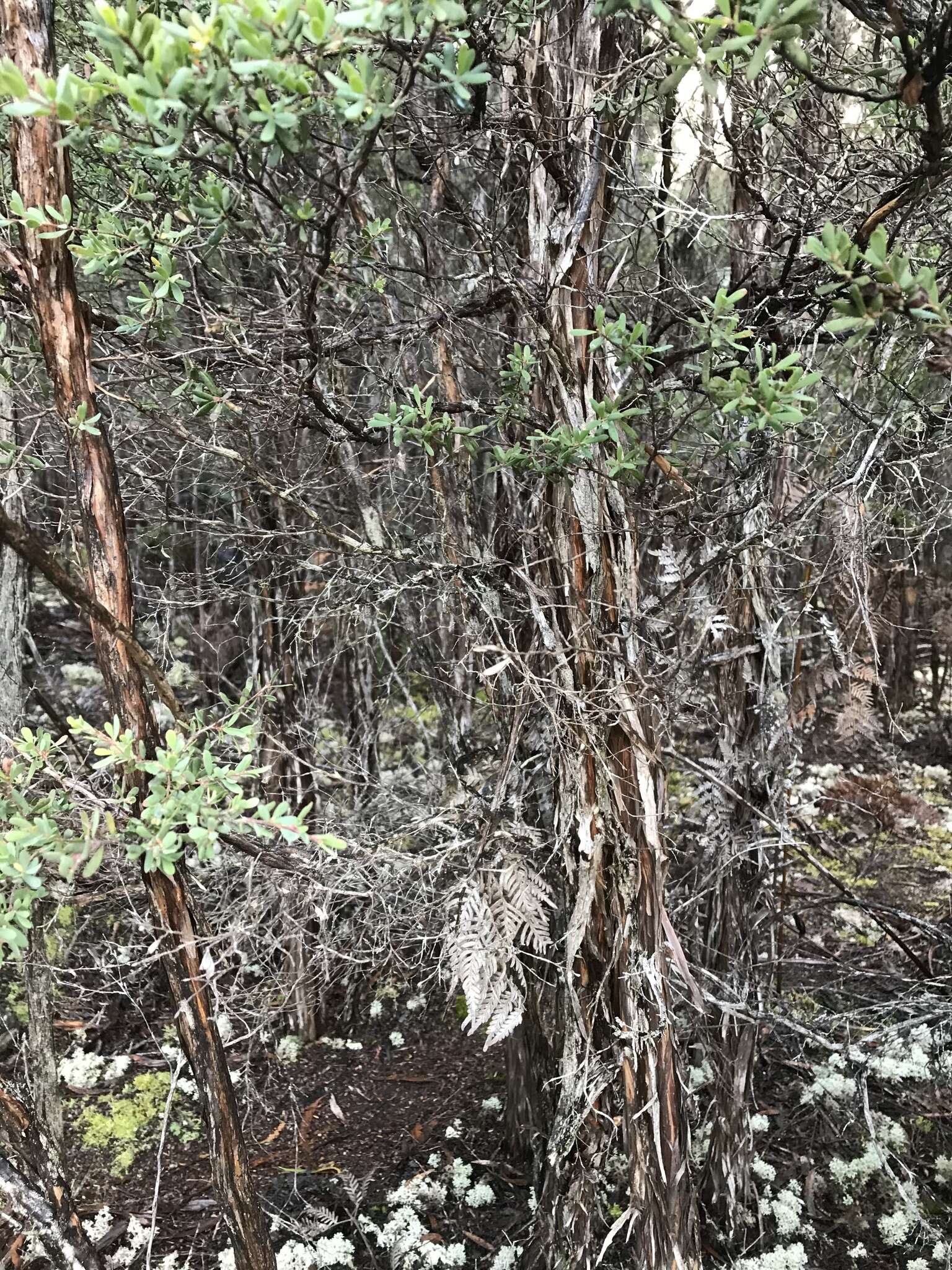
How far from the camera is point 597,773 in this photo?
7.47 feet

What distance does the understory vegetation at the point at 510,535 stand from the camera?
163 centimetres

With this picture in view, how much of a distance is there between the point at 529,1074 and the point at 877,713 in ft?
8.39

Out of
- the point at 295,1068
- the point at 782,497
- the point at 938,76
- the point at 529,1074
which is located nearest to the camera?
the point at 938,76

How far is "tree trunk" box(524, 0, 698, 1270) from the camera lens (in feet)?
7.16

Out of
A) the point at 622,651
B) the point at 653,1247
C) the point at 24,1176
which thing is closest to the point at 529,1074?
the point at 653,1247

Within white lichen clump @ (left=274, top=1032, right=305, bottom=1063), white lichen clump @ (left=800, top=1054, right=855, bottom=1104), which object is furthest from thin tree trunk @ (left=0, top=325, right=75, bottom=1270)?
white lichen clump @ (left=800, top=1054, right=855, bottom=1104)

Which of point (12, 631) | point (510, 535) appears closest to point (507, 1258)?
point (510, 535)

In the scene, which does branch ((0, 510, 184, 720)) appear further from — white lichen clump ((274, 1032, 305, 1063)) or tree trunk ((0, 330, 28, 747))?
white lichen clump ((274, 1032, 305, 1063))

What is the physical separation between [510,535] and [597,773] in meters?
0.76

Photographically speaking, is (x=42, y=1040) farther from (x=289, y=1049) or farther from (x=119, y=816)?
(x=119, y=816)

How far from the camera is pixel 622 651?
2264mm

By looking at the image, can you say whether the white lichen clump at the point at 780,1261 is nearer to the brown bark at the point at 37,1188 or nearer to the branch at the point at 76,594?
the brown bark at the point at 37,1188

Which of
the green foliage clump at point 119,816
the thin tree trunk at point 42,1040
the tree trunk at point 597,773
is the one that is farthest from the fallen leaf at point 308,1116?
the green foliage clump at point 119,816

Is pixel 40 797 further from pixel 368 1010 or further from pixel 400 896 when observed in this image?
pixel 368 1010
